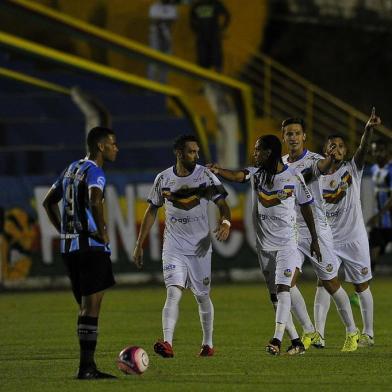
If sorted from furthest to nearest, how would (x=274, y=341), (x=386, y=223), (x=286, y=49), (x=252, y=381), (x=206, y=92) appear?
1. (x=286, y=49)
2. (x=206, y=92)
3. (x=386, y=223)
4. (x=274, y=341)
5. (x=252, y=381)

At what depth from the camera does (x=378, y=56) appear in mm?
35344

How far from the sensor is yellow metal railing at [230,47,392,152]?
102 ft

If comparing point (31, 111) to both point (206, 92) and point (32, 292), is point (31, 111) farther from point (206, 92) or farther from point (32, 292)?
point (32, 292)

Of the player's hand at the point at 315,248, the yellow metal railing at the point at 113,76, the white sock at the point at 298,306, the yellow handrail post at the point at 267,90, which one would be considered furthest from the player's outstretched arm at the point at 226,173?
the yellow handrail post at the point at 267,90

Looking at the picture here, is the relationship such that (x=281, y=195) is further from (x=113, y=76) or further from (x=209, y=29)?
(x=209, y=29)

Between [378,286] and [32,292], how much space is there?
5827 millimetres

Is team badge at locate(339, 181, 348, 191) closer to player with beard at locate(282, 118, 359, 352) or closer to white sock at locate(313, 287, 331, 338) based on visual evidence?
player with beard at locate(282, 118, 359, 352)

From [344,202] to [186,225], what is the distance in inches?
70.6

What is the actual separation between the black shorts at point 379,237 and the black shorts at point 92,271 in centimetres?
809

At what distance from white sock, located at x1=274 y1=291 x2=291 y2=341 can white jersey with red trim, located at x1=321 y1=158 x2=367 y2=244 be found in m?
1.36

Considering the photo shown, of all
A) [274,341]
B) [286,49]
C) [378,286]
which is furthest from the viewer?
[286,49]

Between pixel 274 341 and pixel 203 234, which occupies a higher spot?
pixel 203 234

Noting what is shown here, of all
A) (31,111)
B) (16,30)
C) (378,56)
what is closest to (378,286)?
(31,111)

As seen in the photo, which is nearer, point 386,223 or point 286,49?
point 386,223
